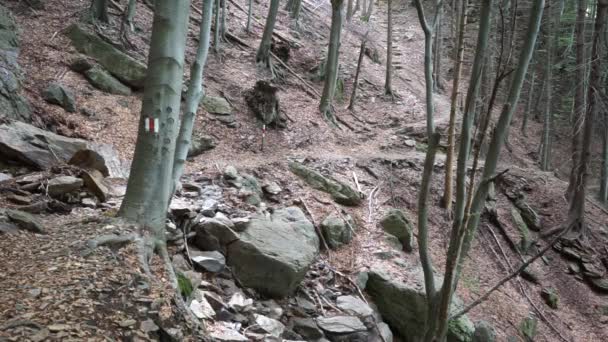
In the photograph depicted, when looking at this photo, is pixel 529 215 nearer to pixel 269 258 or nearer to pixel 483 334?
pixel 483 334

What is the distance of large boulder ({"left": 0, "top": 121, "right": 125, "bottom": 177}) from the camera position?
Answer: 19.1 feet

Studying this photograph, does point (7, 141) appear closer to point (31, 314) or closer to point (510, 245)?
point (31, 314)

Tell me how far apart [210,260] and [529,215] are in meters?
9.83


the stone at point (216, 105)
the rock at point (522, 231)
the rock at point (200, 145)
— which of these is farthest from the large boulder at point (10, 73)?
the rock at point (522, 231)

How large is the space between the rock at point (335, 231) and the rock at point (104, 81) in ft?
18.4

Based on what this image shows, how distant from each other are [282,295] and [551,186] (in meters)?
10.8

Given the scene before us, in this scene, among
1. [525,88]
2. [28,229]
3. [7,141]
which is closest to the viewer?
[28,229]

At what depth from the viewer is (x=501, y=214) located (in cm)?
1167

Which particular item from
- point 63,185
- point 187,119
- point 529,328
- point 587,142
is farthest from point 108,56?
point 587,142

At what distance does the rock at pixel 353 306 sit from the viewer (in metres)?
6.23

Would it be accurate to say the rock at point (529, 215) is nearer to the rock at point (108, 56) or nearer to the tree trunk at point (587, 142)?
the tree trunk at point (587, 142)

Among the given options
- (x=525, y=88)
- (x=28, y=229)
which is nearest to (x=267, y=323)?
(x=28, y=229)

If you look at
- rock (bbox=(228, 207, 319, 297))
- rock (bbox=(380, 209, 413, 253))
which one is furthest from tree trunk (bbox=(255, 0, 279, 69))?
rock (bbox=(228, 207, 319, 297))

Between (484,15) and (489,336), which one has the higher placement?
(484,15)
